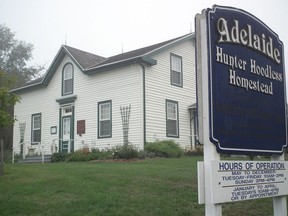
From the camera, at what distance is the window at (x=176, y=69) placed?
23.0 metres

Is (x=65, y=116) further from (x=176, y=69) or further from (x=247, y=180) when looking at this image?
(x=247, y=180)

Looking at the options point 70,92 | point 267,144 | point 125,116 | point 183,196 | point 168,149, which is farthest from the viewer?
point 70,92

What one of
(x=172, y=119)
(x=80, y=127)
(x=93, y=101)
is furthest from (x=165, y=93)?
(x=80, y=127)

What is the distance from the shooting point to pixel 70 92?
25250 mm

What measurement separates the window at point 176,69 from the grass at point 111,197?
42.1ft

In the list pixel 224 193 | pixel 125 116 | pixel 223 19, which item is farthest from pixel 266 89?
pixel 125 116

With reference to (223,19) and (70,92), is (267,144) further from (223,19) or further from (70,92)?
(70,92)

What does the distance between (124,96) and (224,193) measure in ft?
55.9

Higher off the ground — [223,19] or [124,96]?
[124,96]

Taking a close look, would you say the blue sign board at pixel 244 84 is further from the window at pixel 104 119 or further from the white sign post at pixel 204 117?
the window at pixel 104 119

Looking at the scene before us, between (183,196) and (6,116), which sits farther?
(6,116)

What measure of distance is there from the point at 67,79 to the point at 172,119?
24.5 feet

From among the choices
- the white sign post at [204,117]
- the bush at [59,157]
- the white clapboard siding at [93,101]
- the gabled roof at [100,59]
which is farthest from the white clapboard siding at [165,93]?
the white sign post at [204,117]

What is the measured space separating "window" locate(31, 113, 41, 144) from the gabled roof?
202cm
